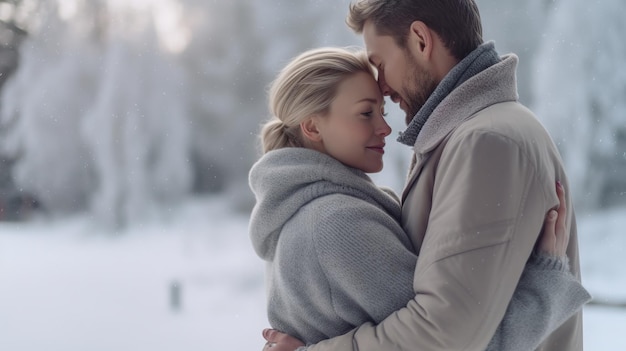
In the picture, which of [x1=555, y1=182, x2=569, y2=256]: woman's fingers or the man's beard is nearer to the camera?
[x1=555, y1=182, x2=569, y2=256]: woman's fingers

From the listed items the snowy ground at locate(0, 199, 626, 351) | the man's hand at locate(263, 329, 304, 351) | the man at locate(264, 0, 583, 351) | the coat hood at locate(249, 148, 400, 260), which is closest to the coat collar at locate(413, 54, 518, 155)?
the man at locate(264, 0, 583, 351)

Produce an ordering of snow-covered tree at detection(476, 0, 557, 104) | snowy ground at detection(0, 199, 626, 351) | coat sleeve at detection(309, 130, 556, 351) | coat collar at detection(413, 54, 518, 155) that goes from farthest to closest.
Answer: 1. snowy ground at detection(0, 199, 626, 351)
2. snow-covered tree at detection(476, 0, 557, 104)
3. coat collar at detection(413, 54, 518, 155)
4. coat sleeve at detection(309, 130, 556, 351)

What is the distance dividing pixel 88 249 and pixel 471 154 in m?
2.05

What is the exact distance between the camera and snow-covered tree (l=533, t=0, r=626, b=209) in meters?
2.50

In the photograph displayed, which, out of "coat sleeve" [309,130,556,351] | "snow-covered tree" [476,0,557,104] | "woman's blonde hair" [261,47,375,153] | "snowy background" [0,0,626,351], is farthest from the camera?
"snowy background" [0,0,626,351]

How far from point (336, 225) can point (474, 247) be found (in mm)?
210

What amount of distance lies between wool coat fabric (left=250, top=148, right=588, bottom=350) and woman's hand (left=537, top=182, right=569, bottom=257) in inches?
0.6

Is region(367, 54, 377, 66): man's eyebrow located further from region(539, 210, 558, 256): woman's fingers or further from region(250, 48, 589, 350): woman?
region(539, 210, 558, 256): woman's fingers

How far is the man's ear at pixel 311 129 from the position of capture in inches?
48.5

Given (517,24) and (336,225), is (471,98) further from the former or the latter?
(517,24)

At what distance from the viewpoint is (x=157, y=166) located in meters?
2.68

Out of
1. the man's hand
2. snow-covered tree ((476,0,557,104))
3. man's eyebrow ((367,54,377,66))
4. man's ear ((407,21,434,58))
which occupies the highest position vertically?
snow-covered tree ((476,0,557,104))

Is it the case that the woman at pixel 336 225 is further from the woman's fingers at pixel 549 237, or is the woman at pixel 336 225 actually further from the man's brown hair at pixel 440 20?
the man's brown hair at pixel 440 20

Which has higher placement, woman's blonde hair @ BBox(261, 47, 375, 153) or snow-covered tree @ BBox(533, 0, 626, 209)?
snow-covered tree @ BBox(533, 0, 626, 209)
